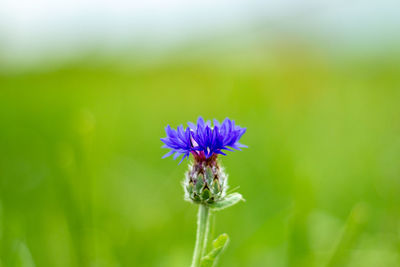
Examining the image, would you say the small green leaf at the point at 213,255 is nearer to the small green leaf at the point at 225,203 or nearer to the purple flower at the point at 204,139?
the small green leaf at the point at 225,203

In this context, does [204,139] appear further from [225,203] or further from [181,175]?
[181,175]

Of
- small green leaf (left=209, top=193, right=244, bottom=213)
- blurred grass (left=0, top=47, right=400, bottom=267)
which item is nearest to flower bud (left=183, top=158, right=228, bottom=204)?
small green leaf (left=209, top=193, right=244, bottom=213)

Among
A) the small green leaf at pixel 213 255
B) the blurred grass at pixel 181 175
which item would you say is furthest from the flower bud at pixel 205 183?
the blurred grass at pixel 181 175

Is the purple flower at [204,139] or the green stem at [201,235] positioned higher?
the purple flower at [204,139]

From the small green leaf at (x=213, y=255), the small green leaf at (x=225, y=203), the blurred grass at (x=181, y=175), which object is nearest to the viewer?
the small green leaf at (x=213, y=255)

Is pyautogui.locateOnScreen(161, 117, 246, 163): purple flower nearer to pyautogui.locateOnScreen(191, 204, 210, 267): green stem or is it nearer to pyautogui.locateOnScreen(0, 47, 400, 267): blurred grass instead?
pyautogui.locateOnScreen(191, 204, 210, 267): green stem

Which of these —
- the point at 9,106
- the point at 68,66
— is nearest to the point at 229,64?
the point at 68,66
